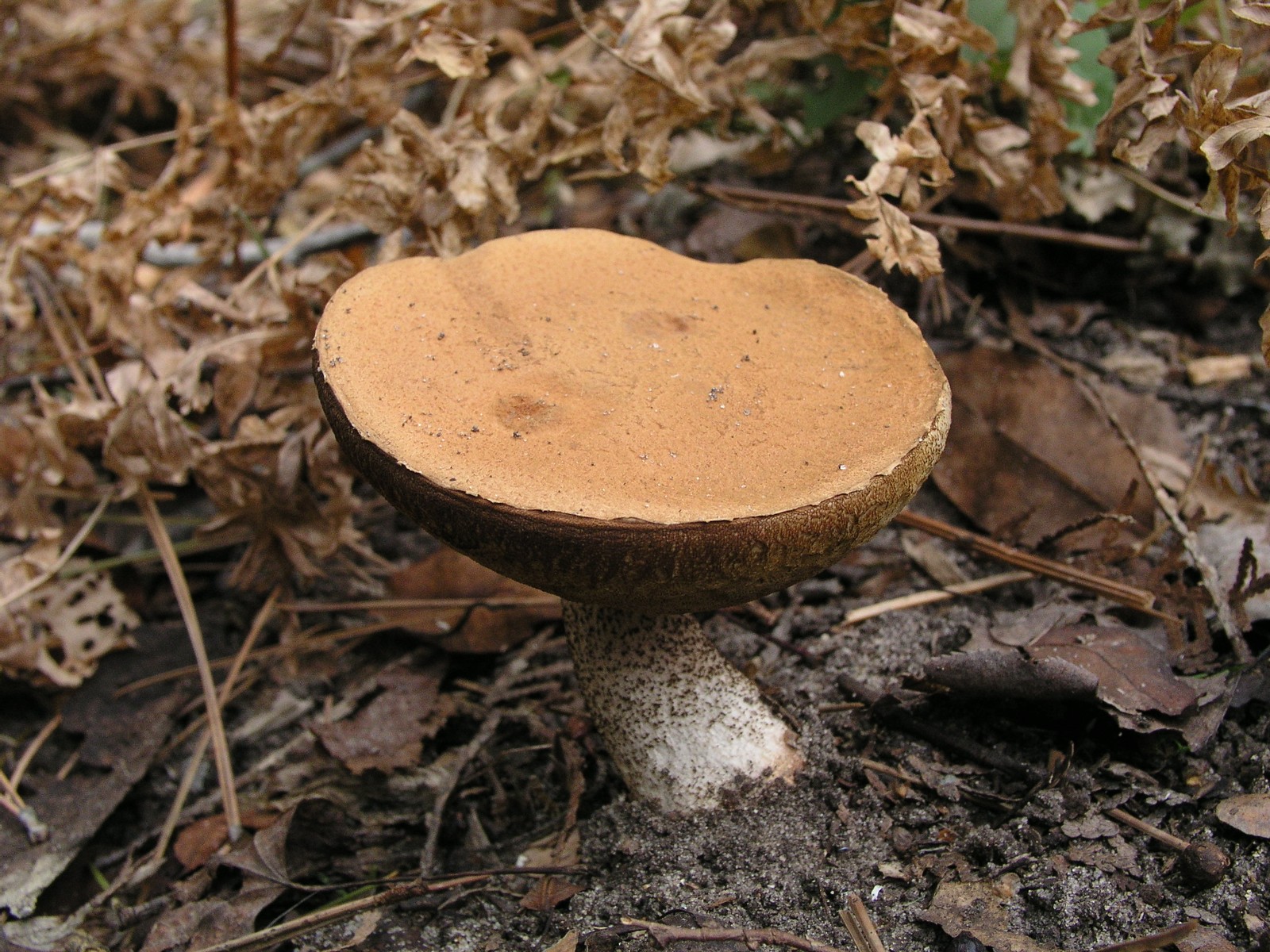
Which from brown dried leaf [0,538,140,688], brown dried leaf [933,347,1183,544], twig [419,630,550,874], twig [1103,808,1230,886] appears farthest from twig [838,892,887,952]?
brown dried leaf [0,538,140,688]

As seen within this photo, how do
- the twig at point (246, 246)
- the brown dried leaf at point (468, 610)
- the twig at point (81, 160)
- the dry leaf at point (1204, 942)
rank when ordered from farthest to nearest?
the twig at point (246, 246) → the twig at point (81, 160) → the brown dried leaf at point (468, 610) → the dry leaf at point (1204, 942)

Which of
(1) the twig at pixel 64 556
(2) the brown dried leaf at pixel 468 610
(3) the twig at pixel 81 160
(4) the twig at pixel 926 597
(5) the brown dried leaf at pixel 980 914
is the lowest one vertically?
(2) the brown dried leaf at pixel 468 610

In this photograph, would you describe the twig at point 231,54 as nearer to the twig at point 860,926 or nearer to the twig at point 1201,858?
the twig at point 860,926

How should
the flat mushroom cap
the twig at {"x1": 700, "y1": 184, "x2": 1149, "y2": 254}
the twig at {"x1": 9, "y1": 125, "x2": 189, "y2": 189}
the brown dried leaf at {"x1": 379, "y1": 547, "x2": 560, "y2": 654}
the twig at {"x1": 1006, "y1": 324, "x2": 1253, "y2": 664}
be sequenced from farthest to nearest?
the twig at {"x1": 9, "y1": 125, "x2": 189, "y2": 189} < the twig at {"x1": 700, "y1": 184, "x2": 1149, "y2": 254} < the brown dried leaf at {"x1": 379, "y1": 547, "x2": 560, "y2": 654} < the twig at {"x1": 1006, "y1": 324, "x2": 1253, "y2": 664} < the flat mushroom cap

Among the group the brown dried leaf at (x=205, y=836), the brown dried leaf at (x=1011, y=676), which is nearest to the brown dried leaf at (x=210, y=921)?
the brown dried leaf at (x=205, y=836)

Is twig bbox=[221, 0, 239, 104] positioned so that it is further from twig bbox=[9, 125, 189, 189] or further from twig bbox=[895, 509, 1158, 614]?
twig bbox=[895, 509, 1158, 614]

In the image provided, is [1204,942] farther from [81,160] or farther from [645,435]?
[81,160]

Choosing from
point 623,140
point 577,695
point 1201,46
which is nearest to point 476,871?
point 577,695
